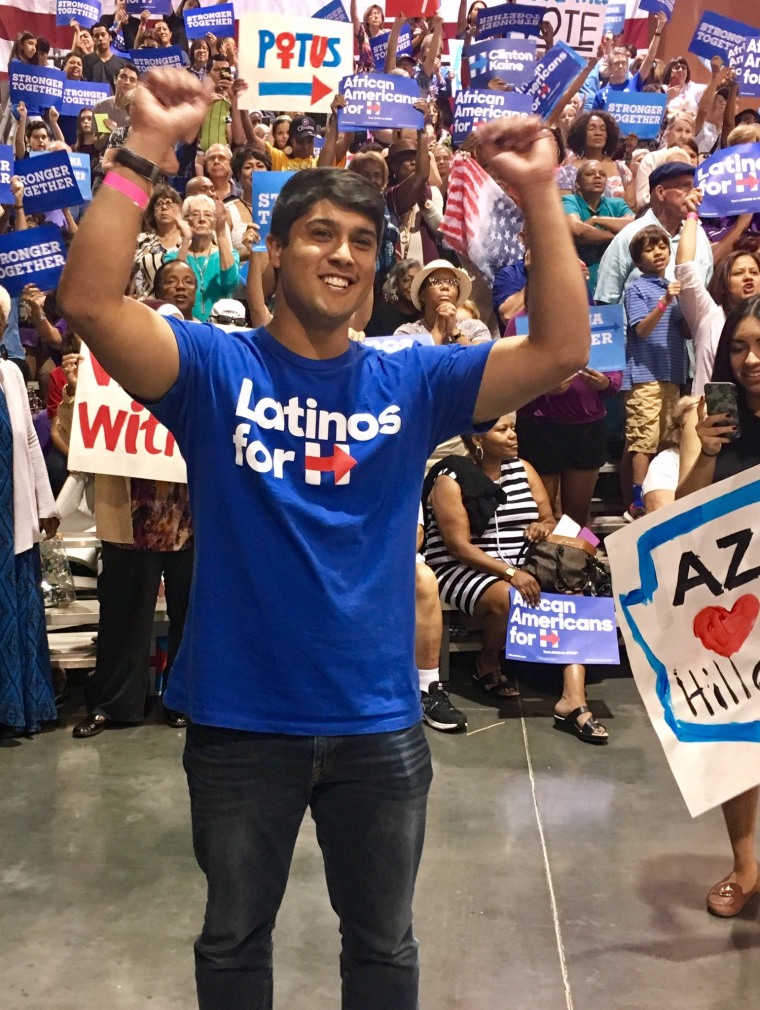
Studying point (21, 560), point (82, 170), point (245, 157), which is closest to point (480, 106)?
point (245, 157)

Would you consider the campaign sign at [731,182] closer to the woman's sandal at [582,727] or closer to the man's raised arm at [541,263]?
the woman's sandal at [582,727]

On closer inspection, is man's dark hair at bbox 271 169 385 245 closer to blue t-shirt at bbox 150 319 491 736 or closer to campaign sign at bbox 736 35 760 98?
blue t-shirt at bbox 150 319 491 736

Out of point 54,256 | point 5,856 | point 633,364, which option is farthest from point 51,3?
point 5,856

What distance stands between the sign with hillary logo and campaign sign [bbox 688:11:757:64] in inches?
348

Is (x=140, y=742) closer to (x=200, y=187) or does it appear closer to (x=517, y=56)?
(x=200, y=187)

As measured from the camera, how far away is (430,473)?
5781 mm

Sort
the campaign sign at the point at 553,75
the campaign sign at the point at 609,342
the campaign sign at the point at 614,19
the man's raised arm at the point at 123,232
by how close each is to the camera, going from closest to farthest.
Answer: the man's raised arm at the point at 123,232, the campaign sign at the point at 609,342, the campaign sign at the point at 553,75, the campaign sign at the point at 614,19

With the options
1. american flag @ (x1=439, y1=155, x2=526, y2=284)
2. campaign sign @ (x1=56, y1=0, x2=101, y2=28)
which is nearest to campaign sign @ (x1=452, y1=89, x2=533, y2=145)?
american flag @ (x1=439, y1=155, x2=526, y2=284)

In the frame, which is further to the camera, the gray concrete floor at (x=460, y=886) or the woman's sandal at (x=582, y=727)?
the woman's sandal at (x=582, y=727)

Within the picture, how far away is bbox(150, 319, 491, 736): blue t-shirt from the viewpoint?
1924mm

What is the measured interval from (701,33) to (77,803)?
26.7 ft

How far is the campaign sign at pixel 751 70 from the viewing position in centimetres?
905

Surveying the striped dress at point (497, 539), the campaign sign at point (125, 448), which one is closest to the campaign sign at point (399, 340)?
the striped dress at point (497, 539)

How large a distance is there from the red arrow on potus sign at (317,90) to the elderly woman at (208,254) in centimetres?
135
